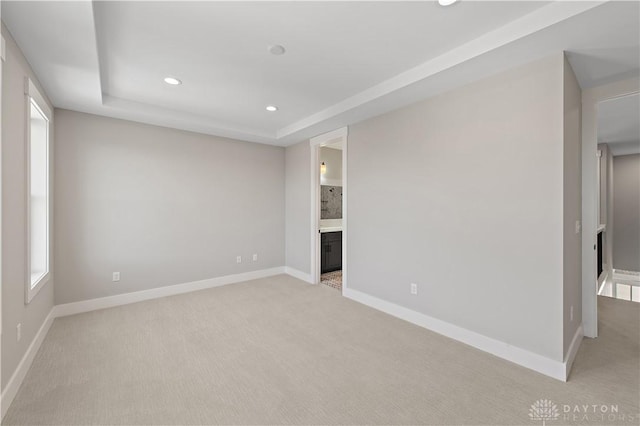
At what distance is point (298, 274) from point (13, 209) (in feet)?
12.2

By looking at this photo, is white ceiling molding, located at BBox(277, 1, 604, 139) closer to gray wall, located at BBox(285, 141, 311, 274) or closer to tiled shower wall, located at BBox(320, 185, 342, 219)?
gray wall, located at BBox(285, 141, 311, 274)

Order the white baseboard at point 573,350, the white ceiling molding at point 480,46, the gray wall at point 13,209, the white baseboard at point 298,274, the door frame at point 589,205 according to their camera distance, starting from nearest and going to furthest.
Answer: the white ceiling molding at point 480,46
the gray wall at point 13,209
the white baseboard at point 573,350
the door frame at point 589,205
the white baseboard at point 298,274

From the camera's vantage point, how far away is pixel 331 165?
237 inches

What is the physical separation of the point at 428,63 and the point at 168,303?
4131 millimetres

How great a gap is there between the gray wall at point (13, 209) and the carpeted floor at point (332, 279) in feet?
11.2

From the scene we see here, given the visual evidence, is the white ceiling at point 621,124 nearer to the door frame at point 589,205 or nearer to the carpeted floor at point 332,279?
the door frame at point 589,205

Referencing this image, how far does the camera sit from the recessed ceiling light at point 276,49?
2.22 m

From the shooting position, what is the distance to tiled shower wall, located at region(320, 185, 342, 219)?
231 inches

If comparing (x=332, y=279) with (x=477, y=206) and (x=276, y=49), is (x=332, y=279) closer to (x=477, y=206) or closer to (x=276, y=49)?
(x=477, y=206)

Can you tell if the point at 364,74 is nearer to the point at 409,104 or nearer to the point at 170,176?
the point at 409,104

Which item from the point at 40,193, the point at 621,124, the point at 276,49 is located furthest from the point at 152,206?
the point at 621,124

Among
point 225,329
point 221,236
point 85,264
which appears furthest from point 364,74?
point 85,264

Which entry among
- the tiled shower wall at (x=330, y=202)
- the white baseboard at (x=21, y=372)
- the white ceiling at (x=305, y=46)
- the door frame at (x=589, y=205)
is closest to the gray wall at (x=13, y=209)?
the white baseboard at (x=21, y=372)

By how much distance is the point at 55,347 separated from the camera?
8.35 ft
